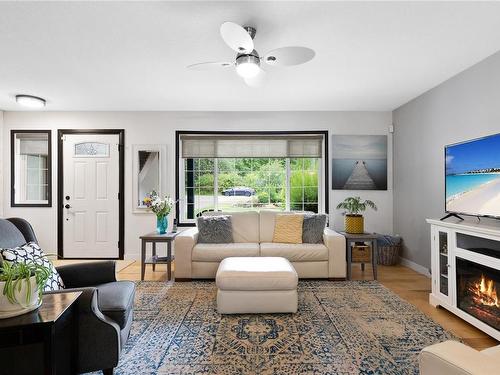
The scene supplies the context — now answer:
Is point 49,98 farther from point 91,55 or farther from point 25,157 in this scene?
point 91,55

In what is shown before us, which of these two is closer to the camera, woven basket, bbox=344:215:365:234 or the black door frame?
woven basket, bbox=344:215:365:234

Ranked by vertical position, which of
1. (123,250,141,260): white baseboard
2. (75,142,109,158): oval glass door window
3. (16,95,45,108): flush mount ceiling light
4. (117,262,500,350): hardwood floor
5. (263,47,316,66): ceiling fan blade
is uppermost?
(16,95,45,108): flush mount ceiling light

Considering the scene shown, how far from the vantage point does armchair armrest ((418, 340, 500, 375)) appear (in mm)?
939

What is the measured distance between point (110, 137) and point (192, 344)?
385cm

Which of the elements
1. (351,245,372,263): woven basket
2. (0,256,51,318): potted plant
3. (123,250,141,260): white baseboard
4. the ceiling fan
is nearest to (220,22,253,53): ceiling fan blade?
the ceiling fan

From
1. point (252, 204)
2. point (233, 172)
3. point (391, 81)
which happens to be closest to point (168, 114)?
point (233, 172)

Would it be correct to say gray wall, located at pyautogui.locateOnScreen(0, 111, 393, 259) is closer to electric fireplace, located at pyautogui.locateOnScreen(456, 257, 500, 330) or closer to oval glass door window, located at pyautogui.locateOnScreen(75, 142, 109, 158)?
oval glass door window, located at pyautogui.locateOnScreen(75, 142, 109, 158)

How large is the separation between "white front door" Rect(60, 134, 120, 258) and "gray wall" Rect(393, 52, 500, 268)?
Answer: 4606 mm

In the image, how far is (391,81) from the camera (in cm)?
346

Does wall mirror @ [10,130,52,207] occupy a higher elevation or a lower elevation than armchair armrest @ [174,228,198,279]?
higher

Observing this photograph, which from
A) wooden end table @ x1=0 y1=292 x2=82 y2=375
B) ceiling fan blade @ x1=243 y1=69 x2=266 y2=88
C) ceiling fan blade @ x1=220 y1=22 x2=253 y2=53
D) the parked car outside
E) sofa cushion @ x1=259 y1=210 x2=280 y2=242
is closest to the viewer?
wooden end table @ x1=0 y1=292 x2=82 y2=375

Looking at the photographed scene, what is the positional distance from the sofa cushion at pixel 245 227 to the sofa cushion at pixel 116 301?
2.07m

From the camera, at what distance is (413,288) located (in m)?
3.44

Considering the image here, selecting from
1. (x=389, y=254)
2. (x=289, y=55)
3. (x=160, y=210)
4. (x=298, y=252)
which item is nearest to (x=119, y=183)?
(x=160, y=210)
